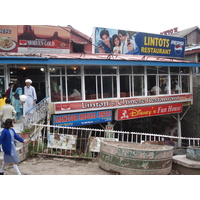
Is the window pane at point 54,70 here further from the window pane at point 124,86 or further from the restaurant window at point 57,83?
the window pane at point 124,86

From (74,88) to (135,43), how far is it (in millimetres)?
5608

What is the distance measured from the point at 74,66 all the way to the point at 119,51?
382cm

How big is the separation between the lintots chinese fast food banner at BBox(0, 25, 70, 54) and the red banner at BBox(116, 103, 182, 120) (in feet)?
16.2

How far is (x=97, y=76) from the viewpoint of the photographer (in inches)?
480

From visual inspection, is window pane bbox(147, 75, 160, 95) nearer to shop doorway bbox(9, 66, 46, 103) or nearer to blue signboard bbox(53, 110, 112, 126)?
blue signboard bbox(53, 110, 112, 126)

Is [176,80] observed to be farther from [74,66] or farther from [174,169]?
[174,169]

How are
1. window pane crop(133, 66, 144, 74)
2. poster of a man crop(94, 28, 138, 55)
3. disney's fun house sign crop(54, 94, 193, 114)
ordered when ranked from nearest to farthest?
disney's fun house sign crop(54, 94, 193, 114), poster of a man crop(94, 28, 138, 55), window pane crop(133, 66, 144, 74)

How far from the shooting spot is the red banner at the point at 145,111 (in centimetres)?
1270

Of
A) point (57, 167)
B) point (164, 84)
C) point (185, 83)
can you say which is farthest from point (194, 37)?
point (57, 167)

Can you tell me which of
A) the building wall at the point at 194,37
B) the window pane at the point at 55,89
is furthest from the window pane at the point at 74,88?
the building wall at the point at 194,37

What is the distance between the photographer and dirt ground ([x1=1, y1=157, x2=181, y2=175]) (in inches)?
231

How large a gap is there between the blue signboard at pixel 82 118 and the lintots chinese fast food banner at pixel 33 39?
13.5ft

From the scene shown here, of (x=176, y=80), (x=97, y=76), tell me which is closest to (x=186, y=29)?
(x=176, y=80)

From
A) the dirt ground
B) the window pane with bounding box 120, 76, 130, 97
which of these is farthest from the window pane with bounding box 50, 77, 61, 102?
the dirt ground
